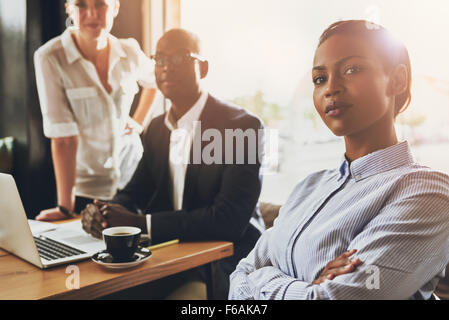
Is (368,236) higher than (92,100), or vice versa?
(92,100)

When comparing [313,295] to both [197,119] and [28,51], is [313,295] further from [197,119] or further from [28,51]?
[28,51]

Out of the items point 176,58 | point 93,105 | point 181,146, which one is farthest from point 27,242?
point 93,105

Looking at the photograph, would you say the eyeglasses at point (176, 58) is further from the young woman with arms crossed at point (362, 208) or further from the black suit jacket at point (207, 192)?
the young woman with arms crossed at point (362, 208)

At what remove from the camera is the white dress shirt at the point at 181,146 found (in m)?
1.66

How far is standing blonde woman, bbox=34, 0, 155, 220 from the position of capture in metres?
1.89

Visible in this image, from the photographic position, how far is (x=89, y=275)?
39.6 inches

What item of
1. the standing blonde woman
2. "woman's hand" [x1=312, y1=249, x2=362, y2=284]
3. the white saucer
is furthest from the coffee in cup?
the standing blonde woman

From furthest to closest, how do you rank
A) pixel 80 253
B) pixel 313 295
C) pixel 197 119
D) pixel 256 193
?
pixel 197 119 → pixel 256 193 → pixel 80 253 → pixel 313 295

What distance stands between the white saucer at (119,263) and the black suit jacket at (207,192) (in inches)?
7.3

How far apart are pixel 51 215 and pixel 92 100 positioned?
547 millimetres

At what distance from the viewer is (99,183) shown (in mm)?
1965

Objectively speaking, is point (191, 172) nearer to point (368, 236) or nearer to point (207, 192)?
point (207, 192)
